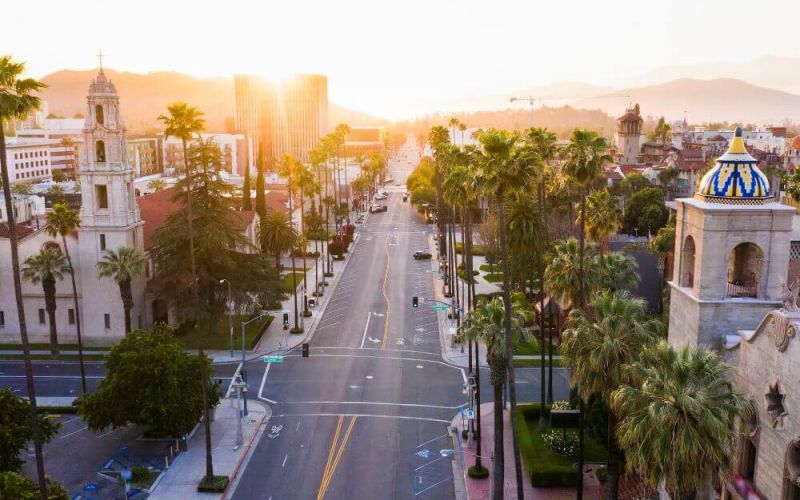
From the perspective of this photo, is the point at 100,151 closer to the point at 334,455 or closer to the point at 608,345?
the point at 334,455

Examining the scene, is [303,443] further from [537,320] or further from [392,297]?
[392,297]

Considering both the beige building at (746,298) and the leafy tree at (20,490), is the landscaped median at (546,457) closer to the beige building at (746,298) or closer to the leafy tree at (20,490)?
the beige building at (746,298)

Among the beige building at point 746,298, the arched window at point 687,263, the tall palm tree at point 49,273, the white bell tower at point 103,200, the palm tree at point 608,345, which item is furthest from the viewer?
the white bell tower at point 103,200

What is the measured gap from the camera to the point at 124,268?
2216 inches

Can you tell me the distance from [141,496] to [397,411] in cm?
1744

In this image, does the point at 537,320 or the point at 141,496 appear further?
the point at 537,320

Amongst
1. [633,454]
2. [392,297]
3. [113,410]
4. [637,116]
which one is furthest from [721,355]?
[637,116]

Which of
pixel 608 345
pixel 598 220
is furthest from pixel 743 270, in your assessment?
pixel 598 220

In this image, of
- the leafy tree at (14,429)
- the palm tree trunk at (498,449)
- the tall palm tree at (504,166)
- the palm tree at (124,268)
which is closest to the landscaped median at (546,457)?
the palm tree trunk at (498,449)

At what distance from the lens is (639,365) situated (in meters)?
24.0

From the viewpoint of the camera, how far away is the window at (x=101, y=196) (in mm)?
60059

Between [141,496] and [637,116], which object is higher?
[637,116]

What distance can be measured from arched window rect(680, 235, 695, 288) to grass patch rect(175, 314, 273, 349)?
134 ft

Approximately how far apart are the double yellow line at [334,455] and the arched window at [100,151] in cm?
3192
